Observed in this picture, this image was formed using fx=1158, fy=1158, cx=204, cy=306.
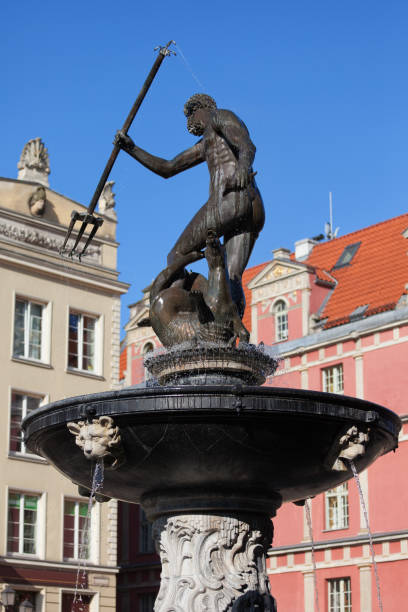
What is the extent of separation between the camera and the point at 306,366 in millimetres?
35031

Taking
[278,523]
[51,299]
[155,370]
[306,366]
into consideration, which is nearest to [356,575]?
[278,523]

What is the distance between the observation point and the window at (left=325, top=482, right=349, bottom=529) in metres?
32.9

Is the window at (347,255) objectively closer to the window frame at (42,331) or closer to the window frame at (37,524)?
the window frame at (42,331)

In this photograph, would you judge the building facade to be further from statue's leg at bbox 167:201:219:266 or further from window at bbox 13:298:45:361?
statue's leg at bbox 167:201:219:266

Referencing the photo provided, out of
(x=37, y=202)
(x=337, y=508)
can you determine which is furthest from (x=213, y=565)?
(x=37, y=202)

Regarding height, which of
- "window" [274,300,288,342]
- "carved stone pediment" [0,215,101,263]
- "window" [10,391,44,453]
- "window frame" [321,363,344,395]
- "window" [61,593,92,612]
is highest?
"carved stone pediment" [0,215,101,263]

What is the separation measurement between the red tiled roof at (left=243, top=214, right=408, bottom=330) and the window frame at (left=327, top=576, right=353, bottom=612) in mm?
7539

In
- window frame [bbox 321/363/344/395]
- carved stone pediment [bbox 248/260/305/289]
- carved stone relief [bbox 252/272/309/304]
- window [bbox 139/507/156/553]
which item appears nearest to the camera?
window frame [bbox 321/363/344/395]

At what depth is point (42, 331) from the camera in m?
33.4

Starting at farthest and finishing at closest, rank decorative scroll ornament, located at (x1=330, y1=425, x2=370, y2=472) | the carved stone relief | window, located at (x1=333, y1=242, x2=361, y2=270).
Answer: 1. window, located at (x1=333, y1=242, x2=361, y2=270)
2. the carved stone relief
3. decorative scroll ornament, located at (x1=330, y1=425, x2=370, y2=472)

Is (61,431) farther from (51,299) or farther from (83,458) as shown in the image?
(51,299)

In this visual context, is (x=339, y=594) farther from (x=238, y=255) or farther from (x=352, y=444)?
(x=352, y=444)

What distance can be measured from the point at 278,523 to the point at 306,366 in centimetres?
479

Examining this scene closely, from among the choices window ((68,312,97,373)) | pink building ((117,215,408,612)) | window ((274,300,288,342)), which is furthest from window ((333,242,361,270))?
window ((68,312,97,373))
